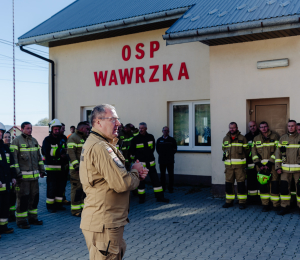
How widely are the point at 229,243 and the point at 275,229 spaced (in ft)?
4.20

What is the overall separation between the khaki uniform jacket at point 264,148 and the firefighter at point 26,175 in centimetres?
487

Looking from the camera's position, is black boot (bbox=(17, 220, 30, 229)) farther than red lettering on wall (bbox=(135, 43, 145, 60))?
No

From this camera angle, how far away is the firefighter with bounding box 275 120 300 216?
291 inches

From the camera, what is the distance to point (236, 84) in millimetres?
8812

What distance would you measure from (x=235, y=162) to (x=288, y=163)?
3.91ft

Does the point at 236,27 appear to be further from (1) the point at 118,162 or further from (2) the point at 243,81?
(1) the point at 118,162

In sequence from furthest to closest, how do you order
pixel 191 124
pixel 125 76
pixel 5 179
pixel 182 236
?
pixel 125 76, pixel 191 124, pixel 5 179, pixel 182 236

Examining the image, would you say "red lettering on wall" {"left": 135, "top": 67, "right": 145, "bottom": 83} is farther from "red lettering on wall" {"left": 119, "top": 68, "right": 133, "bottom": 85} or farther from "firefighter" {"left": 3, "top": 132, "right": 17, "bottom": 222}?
"firefighter" {"left": 3, "top": 132, "right": 17, "bottom": 222}

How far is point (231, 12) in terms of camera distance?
27.4 ft

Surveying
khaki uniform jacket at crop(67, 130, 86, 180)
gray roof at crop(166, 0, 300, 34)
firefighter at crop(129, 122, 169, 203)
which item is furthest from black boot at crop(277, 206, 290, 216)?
khaki uniform jacket at crop(67, 130, 86, 180)

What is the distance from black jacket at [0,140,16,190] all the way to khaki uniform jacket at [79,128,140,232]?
3.74 metres

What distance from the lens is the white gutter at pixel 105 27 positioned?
1037 cm

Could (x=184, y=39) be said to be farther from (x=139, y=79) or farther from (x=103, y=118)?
(x=103, y=118)

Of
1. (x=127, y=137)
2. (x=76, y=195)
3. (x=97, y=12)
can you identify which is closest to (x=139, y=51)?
(x=97, y=12)
